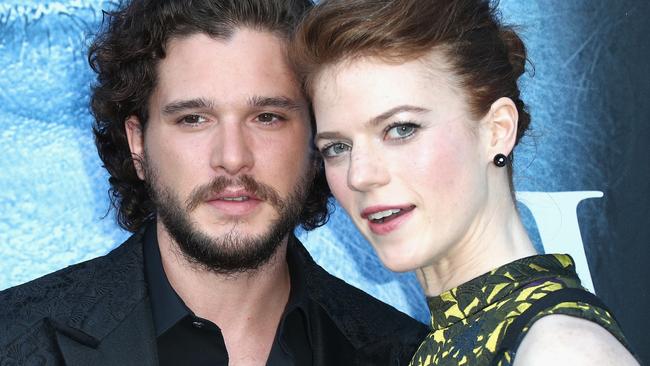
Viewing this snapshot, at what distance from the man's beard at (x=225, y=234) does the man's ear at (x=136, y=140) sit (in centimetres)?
25

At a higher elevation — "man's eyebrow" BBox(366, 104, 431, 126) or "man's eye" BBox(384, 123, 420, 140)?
"man's eyebrow" BBox(366, 104, 431, 126)

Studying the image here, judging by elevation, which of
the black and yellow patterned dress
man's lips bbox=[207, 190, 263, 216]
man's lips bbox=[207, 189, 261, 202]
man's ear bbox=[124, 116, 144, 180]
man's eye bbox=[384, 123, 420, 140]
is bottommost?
the black and yellow patterned dress

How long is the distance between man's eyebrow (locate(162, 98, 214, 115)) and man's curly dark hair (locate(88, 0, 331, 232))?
0.17 m

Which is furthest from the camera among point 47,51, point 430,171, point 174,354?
point 47,51

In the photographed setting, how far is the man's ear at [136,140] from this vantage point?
302cm

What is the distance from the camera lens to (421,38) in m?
2.12


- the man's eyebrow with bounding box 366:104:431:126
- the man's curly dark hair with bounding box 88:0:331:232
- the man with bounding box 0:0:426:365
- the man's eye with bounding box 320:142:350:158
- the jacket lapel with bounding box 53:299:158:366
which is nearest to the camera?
the man's eyebrow with bounding box 366:104:431:126

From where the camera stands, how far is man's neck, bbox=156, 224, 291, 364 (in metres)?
2.81

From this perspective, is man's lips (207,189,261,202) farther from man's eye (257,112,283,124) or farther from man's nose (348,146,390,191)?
man's nose (348,146,390,191)

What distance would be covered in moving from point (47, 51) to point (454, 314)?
5.49 feet

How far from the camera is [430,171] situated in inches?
82.7

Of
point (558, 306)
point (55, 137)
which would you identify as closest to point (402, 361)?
point (558, 306)

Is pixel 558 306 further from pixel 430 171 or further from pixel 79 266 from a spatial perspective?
pixel 79 266

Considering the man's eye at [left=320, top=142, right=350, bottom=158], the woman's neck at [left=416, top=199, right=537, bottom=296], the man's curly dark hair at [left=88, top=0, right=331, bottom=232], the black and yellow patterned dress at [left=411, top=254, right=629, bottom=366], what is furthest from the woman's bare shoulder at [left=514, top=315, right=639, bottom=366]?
the man's curly dark hair at [left=88, top=0, right=331, bottom=232]
